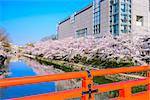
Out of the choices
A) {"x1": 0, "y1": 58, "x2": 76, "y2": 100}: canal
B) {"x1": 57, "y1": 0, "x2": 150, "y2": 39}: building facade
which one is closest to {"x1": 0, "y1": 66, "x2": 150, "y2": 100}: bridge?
{"x1": 0, "y1": 58, "x2": 76, "y2": 100}: canal

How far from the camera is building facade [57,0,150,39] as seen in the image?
10.4 ft

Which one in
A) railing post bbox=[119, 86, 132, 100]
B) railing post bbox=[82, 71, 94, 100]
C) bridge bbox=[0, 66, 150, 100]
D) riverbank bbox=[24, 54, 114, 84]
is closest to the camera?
bridge bbox=[0, 66, 150, 100]

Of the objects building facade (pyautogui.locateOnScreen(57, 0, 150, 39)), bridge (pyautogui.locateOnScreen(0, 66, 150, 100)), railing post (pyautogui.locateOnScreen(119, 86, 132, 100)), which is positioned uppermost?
building facade (pyautogui.locateOnScreen(57, 0, 150, 39))

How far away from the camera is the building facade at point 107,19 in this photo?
125 inches

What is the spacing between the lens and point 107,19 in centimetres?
348

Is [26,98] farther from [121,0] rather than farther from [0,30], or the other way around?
[121,0]

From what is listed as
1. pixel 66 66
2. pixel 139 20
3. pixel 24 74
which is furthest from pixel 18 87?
A: pixel 139 20

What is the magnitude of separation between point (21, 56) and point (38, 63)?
350mm

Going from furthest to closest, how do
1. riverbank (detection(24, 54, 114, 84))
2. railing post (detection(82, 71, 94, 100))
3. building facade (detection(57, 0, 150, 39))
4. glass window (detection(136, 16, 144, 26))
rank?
glass window (detection(136, 16, 144, 26)) < building facade (detection(57, 0, 150, 39)) < riverbank (detection(24, 54, 114, 84)) < railing post (detection(82, 71, 94, 100))

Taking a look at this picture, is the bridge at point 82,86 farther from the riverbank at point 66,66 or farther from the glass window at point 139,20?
the glass window at point 139,20

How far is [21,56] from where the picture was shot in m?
2.62

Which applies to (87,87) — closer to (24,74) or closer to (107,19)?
(24,74)

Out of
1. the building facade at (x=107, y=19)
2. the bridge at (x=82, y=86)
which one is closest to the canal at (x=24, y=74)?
the building facade at (x=107, y=19)

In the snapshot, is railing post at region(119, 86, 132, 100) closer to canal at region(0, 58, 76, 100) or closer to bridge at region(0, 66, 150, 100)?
bridge at region(0, 66, 150, 100)
